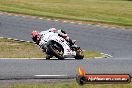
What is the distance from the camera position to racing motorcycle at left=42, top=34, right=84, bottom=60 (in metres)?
16.8

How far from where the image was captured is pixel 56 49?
17172 millimetres

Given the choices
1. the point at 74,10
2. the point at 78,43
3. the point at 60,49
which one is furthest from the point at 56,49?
the point at 74,10

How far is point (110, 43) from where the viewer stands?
2566 centimetres

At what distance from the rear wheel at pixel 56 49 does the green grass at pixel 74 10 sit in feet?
54.1

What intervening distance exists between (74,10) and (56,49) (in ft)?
78.3

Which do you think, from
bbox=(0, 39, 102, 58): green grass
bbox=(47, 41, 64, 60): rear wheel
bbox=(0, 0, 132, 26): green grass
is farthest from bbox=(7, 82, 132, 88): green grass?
bbox=(0, 0, 132, 26): green grass

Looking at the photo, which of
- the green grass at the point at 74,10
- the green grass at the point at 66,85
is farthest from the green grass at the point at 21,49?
the green grass at the point at 74,10

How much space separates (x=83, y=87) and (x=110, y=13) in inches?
1134

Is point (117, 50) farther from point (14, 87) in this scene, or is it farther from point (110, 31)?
point (14, 87)

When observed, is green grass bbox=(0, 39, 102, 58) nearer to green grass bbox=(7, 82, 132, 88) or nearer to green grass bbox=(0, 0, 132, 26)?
green grass bbox=(7, 82, 132, 88)

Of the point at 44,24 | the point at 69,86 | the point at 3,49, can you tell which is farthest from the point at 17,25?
the point at 69,86

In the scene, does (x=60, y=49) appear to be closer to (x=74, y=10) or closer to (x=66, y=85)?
(x=66, y=85)

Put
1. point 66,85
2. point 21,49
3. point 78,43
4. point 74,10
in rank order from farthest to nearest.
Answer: point 74,10 < point 78,43 < point 21,49 < point 66,85

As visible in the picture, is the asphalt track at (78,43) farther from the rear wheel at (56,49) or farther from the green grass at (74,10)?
the green grass at (74,10)
